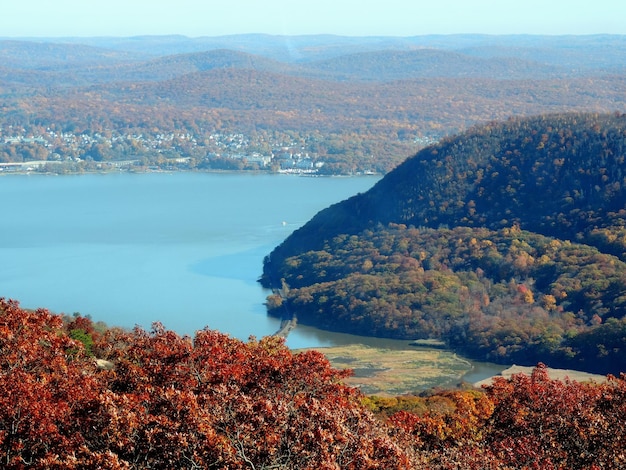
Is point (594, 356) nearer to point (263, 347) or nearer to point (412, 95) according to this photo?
point (263, 347)

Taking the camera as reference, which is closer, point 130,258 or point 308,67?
point 130,258

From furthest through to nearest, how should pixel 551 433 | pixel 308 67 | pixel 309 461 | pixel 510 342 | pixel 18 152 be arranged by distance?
1. pixel 308 67
2. pixel 18 152
3. pixel 510 342
4. pixel 551 433
5. pixel 309 461

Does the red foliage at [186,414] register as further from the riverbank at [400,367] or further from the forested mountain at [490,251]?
the forested mountain at [490,251]

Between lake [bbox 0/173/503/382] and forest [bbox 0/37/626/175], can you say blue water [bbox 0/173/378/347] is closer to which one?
lake [bbox 0/173/503/382]

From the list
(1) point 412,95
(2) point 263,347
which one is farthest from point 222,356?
(1) point 412,95

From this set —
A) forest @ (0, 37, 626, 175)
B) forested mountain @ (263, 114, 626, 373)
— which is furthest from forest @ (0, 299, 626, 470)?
forest @ (0, 37, 626, 175)

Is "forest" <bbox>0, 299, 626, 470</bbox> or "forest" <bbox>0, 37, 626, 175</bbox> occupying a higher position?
"forest" <bbox>0, 299, 626, 470</bbox>

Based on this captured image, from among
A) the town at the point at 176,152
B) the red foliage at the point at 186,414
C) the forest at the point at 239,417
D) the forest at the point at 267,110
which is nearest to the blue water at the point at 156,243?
the town at the point at 176,152
